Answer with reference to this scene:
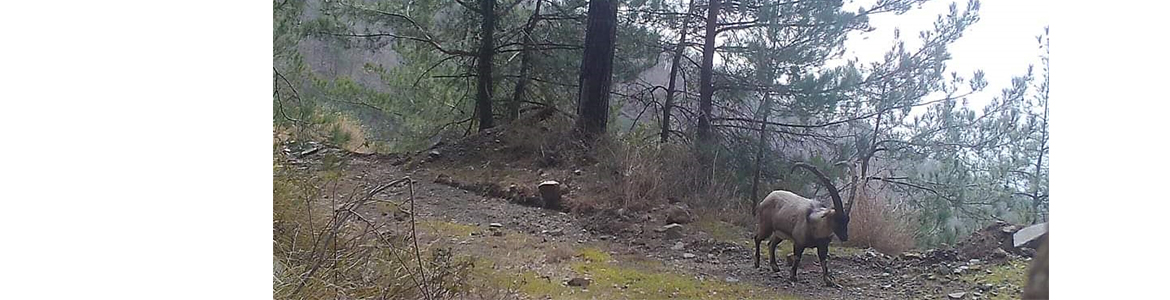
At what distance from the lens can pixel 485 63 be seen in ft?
7.16

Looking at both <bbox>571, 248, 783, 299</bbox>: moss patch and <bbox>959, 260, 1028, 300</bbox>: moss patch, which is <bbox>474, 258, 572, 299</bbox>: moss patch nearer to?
<bbox>571, 248, 783, 299</bbox>: moss patch

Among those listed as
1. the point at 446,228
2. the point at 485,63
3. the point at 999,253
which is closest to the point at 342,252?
the point at 446,228

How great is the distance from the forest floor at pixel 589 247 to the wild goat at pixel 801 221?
2 cm

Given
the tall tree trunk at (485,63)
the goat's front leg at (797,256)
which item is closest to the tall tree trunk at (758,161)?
the goat's front leg at (797,256)

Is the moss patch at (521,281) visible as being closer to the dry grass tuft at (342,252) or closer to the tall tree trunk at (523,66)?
the dry grass tuft at (342,252)

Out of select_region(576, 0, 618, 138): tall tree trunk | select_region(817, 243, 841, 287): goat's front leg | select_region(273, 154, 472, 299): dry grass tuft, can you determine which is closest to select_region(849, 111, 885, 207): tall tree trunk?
select_region(817, 243, 841, 287): goat's front leg

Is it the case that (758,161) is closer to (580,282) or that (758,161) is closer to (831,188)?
(831,188)

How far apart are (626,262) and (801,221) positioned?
398 millimetres

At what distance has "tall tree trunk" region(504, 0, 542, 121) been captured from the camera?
85.4 inches

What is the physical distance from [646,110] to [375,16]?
68 centimetres

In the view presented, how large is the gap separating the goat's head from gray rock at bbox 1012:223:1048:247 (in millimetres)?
336
